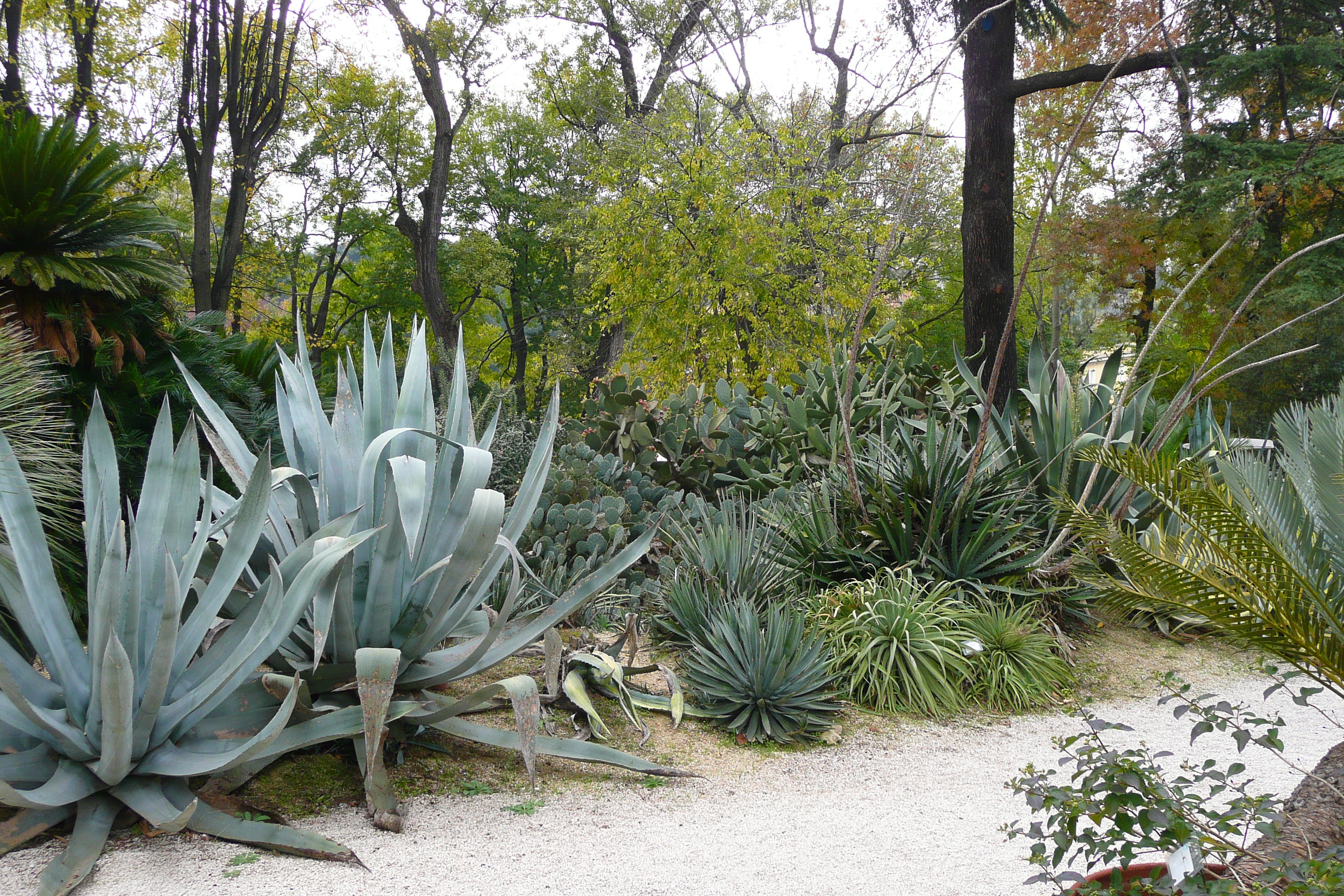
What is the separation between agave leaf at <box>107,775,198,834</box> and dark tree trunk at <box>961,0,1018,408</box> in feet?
26.3

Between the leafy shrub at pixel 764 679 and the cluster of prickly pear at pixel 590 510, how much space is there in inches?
53.2

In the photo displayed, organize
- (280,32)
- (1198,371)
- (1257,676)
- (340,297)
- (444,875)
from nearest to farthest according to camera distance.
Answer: (444,875)
(1198,371)
(1257,676)
(280,32)
(340,297)

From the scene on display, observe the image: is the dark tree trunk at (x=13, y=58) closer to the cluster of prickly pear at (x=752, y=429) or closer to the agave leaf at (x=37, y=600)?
the cluster of prickly pear at (x=752, y=429)

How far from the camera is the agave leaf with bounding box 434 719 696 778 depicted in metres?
3.54

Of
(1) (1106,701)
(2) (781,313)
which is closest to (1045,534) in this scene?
(1) (1106,701)

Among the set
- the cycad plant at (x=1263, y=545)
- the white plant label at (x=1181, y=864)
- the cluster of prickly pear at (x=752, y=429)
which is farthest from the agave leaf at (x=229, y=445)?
the cluster of prickly pear at (x=752, y=429)

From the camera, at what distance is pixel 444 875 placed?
2.72m

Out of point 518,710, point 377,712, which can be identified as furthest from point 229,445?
point 518,710

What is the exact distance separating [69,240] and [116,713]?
127 inches

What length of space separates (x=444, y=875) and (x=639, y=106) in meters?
21.2

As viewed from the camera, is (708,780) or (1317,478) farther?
(708,780)

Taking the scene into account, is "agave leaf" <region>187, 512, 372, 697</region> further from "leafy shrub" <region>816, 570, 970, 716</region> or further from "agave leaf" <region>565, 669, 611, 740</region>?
"leafy shrub" <region>816, 570, 970, 716</region>

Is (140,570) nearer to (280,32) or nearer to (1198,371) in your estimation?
(1198,371)

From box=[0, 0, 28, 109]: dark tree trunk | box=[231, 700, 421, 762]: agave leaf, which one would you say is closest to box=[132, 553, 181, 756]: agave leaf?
box=[231, 700, 421, 762]: agave leaf
